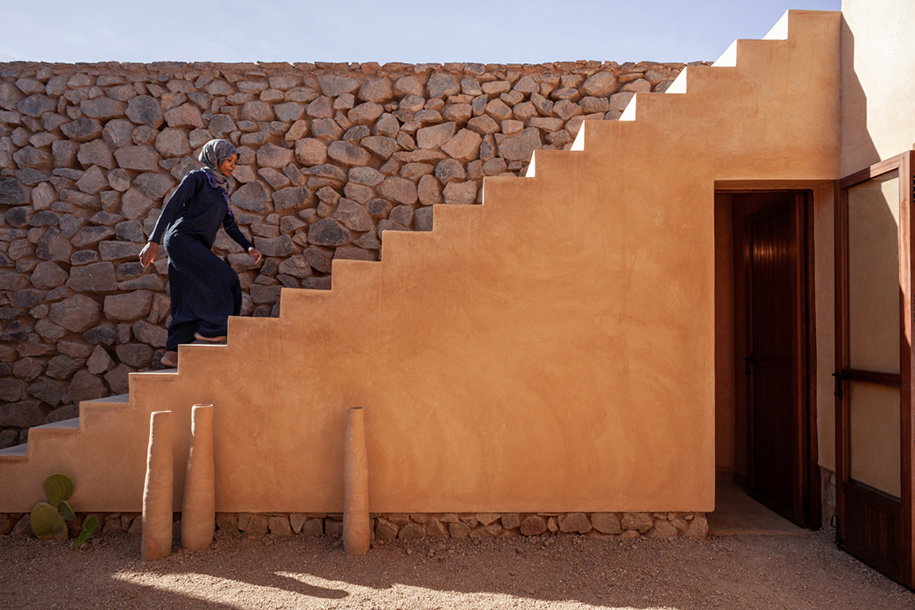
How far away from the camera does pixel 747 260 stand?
471cm

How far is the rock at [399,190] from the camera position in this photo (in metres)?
5.17

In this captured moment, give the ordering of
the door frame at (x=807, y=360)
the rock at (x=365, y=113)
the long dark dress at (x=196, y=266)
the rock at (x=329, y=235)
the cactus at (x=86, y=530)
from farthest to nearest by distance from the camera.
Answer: the rock at (x=365, y=113)
the rock at (x=329, y=235)
the long dark dress at (x=196, y=266)
the door frame at (x=807, y=360)
the cactus at (x=86, y=530)

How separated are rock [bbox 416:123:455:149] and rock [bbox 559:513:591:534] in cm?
355

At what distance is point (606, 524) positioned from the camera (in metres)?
3.60

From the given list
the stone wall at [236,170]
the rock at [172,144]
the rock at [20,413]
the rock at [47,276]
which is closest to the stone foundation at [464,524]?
the stone wall at [236,170]

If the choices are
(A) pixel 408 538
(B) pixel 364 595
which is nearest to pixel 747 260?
(A) pixel 408 538

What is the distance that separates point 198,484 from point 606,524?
2.70 meters

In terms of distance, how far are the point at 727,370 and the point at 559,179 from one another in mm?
2806

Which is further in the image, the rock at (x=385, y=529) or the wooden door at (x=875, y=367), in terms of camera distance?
the rock at (x=385, y=529)

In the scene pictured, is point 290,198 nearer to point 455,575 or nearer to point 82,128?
point 82,128

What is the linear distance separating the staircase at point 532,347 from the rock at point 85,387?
1.62 metres

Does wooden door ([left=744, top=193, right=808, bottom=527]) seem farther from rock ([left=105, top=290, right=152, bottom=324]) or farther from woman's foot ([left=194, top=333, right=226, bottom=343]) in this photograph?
rock ([left=105, top=290, right=152, bottom=324])

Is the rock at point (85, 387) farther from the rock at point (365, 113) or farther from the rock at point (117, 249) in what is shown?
the rock at point (365, 113)

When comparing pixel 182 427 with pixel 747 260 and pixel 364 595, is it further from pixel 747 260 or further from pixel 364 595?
pixel 747 260
